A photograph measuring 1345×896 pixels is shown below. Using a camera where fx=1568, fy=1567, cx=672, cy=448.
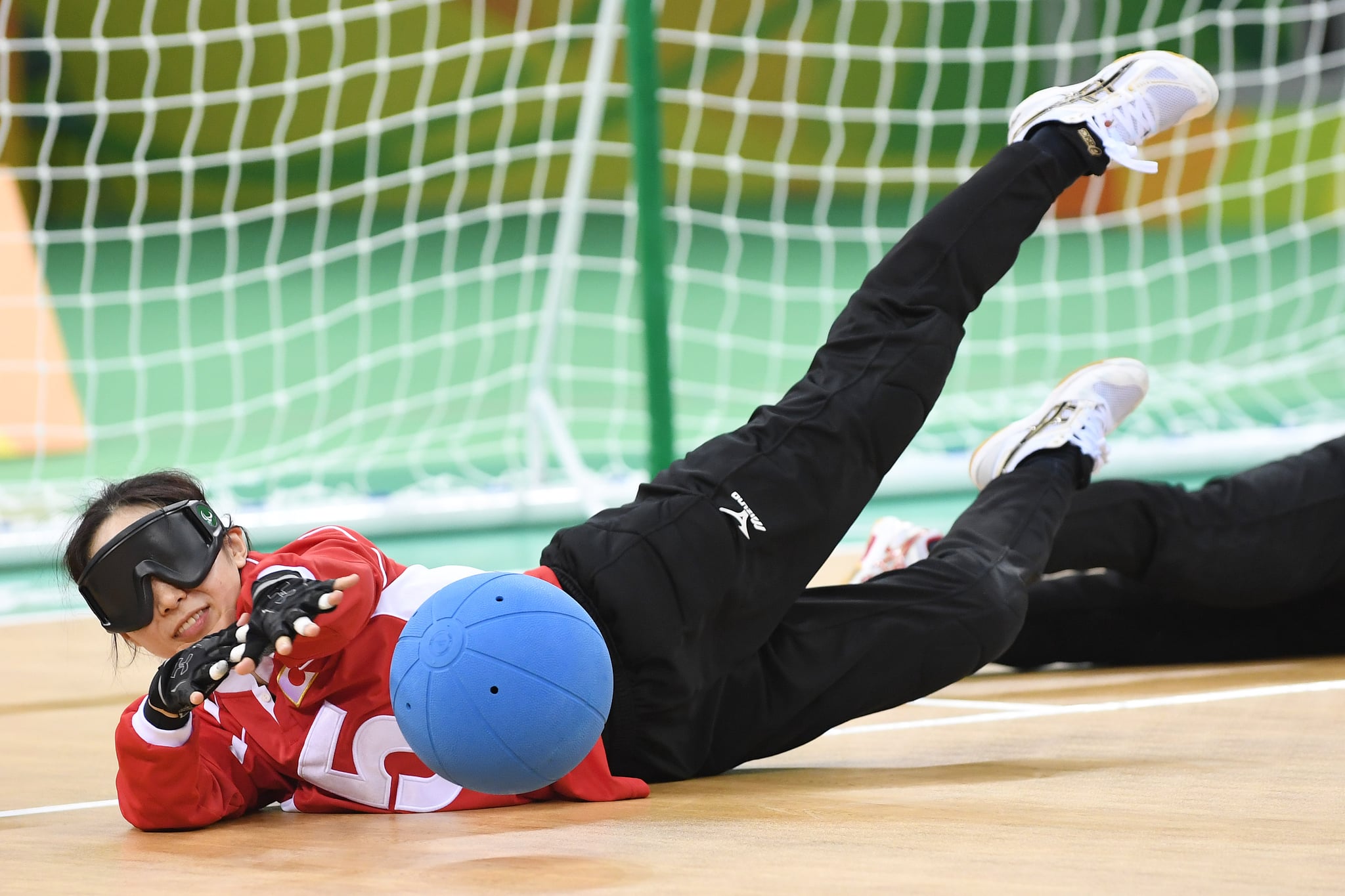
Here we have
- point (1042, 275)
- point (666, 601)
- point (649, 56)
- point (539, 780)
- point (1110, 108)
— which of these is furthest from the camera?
point (1042, 275)

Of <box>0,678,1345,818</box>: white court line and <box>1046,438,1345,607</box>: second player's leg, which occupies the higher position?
<box>1046,438,1345,607</box>: second player's leg

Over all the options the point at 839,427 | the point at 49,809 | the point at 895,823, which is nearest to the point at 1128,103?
the point at 839,427

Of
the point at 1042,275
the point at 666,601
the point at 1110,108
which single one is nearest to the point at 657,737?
the point at 666,601

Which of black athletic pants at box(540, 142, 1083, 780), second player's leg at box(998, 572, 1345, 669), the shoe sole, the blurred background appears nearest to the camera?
black athletic pants at box(540, 142, 1083, 780)

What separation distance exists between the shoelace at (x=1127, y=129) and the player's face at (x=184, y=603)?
61.2 inches

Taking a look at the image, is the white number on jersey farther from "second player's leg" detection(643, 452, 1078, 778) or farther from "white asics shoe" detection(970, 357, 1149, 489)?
"white asics shoe" detection(970, 357, 1149, 489)

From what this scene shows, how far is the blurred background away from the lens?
17.1 ft

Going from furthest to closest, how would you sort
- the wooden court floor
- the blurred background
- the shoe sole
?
the blurred background
the shoe sole
the wooden court floor

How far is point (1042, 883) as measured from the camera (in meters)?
1.46

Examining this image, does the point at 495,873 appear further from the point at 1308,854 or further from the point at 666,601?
the point at 1308,854

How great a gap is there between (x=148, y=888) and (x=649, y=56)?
283 centimetres

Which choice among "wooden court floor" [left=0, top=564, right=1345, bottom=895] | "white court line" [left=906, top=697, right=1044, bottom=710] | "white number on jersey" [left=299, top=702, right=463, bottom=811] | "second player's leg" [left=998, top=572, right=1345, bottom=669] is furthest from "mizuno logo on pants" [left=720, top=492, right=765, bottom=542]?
"second player's leg" [left=998, top=572, right=1345, bottom=669]

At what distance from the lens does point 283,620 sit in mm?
1719

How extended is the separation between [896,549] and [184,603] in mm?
1428
